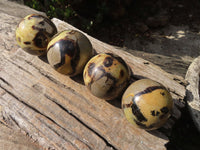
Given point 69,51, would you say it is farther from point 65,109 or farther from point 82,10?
point 82,10

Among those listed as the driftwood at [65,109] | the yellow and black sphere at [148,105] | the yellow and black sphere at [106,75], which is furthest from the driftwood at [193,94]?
the yellow and black sphere at [106,75]

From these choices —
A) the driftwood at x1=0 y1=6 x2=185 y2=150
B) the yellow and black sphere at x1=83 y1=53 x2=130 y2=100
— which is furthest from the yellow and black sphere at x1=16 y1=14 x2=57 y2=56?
the yellow and black sphere at x1=83 y1=53 x2=130 y2=100

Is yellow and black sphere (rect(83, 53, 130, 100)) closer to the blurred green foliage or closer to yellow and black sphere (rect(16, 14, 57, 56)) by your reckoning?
yellow and black sphere (rect(16, 14, 57, 56))

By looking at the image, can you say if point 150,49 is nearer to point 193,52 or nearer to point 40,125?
point 193,52

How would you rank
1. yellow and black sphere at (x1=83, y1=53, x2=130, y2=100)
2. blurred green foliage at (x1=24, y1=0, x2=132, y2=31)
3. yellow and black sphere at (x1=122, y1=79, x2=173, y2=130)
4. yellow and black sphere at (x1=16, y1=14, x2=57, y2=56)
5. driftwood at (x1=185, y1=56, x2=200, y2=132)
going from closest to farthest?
1. yellow and black sphere at (x1=122, y1=79, x2=173, y2=130)
2. yellow and black sphere at (x1=83, y1=53, x2=130, y2=100)
3. yellow and black sphere at (x1=16, y1=14, x2=57, y2=56)
4. driftwood at (x1=185, y1=56, x2=200, y2=132)
5. blurred green foliage at (x1=24, y1=0, x2=132, y2=31)

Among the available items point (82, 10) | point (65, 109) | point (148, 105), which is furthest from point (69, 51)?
point (82, 10)

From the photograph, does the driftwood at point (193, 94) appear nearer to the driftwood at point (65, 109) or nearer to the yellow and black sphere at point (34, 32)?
the driftwood at point (65, 109)
